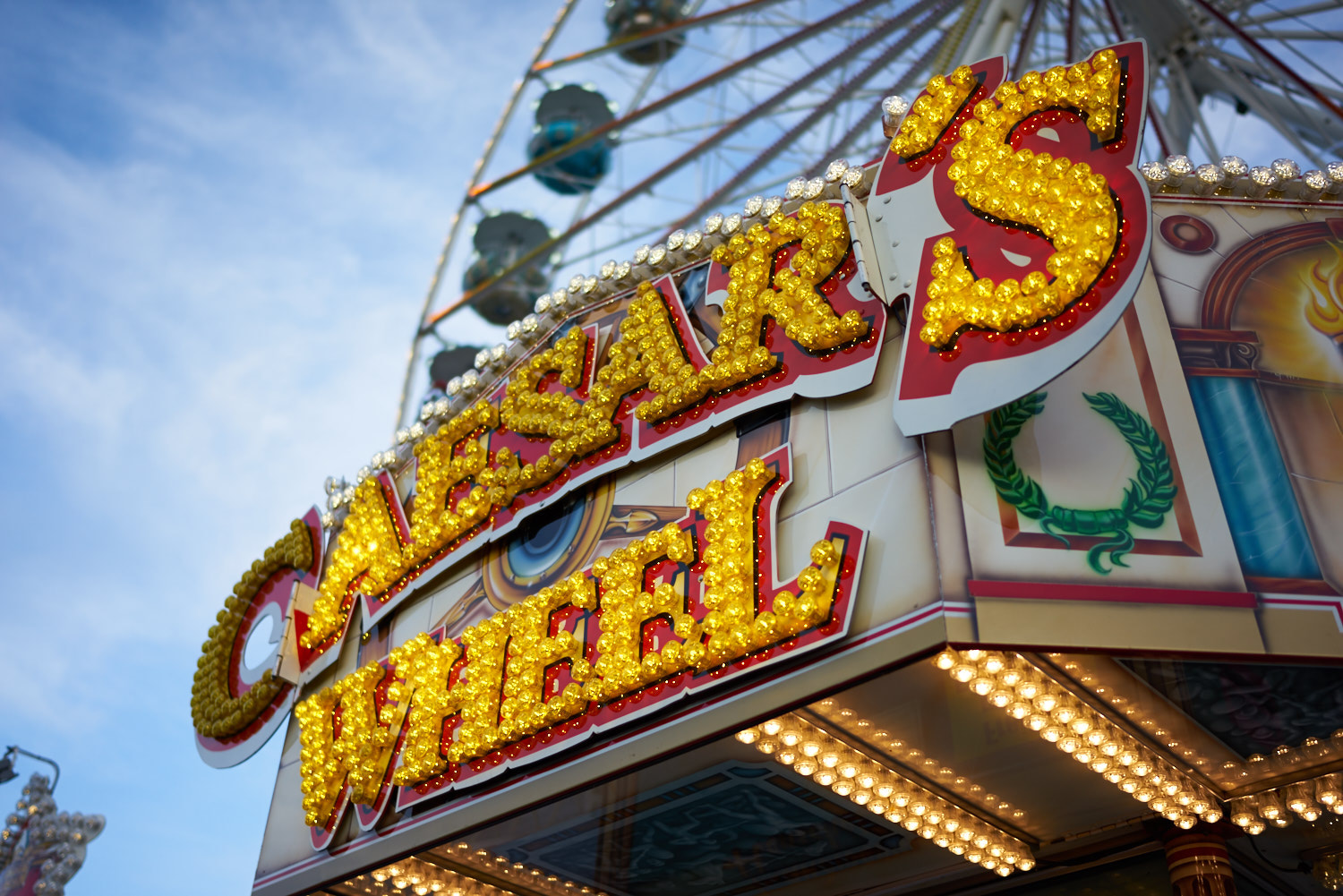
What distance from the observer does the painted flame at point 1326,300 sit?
7.18 m

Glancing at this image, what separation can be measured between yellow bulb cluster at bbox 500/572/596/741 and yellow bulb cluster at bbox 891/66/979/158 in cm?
351

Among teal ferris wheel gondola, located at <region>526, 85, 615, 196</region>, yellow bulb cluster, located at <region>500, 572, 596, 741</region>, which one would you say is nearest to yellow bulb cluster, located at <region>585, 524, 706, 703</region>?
yellow bulb cluster, located at <region>500, 572, 596, 741</region>

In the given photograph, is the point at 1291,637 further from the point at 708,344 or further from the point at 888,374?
the point at 708,344

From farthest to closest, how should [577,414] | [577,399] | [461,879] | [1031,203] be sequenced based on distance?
1. [461,879]
2. [577,399]
3. [577,414]
4. [1031,203]

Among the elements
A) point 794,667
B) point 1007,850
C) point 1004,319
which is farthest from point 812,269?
point 1007,850

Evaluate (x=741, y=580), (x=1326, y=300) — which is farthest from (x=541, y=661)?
(x=1326, y=300)

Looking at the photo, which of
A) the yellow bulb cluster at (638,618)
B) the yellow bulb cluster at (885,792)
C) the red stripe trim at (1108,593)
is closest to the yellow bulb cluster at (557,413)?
the yellow bulb cluster at (638,618)

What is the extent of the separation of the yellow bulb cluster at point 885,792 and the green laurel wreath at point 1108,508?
6.11ft

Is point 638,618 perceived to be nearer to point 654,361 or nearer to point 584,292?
point 654,361

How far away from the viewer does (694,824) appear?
8.15 metres

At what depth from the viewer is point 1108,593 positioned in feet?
18.9

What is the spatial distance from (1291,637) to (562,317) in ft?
19.6

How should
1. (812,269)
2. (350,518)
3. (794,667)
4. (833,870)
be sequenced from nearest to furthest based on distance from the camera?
(794,667) → (812,269) → (833,870) → (350,518)

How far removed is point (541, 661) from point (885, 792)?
247cm
